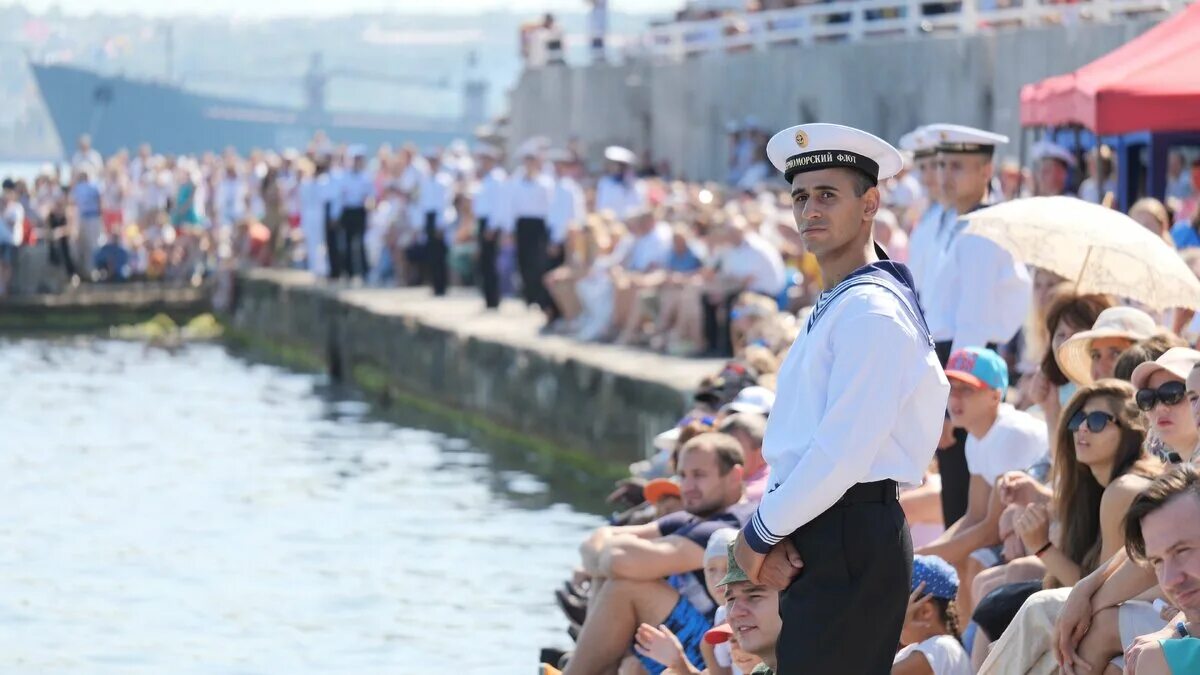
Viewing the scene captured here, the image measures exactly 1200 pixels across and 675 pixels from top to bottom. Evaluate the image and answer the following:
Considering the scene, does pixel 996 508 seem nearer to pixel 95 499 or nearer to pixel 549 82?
pixel 95 499

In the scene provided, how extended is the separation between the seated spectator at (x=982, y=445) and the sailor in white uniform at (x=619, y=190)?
1353cm

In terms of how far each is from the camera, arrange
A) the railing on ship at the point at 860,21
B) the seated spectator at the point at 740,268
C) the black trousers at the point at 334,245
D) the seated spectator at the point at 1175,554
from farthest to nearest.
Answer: the black trousers at the point at 334,245 → the railing on ship at the point at 860,21 → the seated spectator at the point at 740,268 → the seated spectator at the point at 1175,554

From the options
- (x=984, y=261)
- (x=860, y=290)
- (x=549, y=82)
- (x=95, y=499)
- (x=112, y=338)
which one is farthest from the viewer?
(x=549, y=82)

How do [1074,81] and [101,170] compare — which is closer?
[1074,81]

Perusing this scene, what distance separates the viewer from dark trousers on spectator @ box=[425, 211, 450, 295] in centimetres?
2166

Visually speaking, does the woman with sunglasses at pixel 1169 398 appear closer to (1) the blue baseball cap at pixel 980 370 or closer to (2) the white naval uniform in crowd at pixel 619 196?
(1) the blue baseball cap at pixel 980 370

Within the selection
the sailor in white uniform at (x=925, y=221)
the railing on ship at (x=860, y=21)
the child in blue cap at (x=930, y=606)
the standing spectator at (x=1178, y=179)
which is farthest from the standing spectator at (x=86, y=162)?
the child in blue cap at (x=930, y=606)

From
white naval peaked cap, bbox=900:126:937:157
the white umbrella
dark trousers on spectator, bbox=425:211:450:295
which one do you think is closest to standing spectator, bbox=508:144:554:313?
dark trousers on spectator, bbox=425:211:450:295

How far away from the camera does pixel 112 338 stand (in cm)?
2605

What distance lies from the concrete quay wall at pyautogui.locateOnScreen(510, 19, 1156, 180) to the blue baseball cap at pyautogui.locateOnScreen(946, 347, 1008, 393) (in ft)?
33.7

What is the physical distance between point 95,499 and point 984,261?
364 inches

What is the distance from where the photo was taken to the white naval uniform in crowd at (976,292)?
740cm

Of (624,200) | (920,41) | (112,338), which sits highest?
(920,41)

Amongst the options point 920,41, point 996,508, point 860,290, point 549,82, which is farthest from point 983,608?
point 549,82
